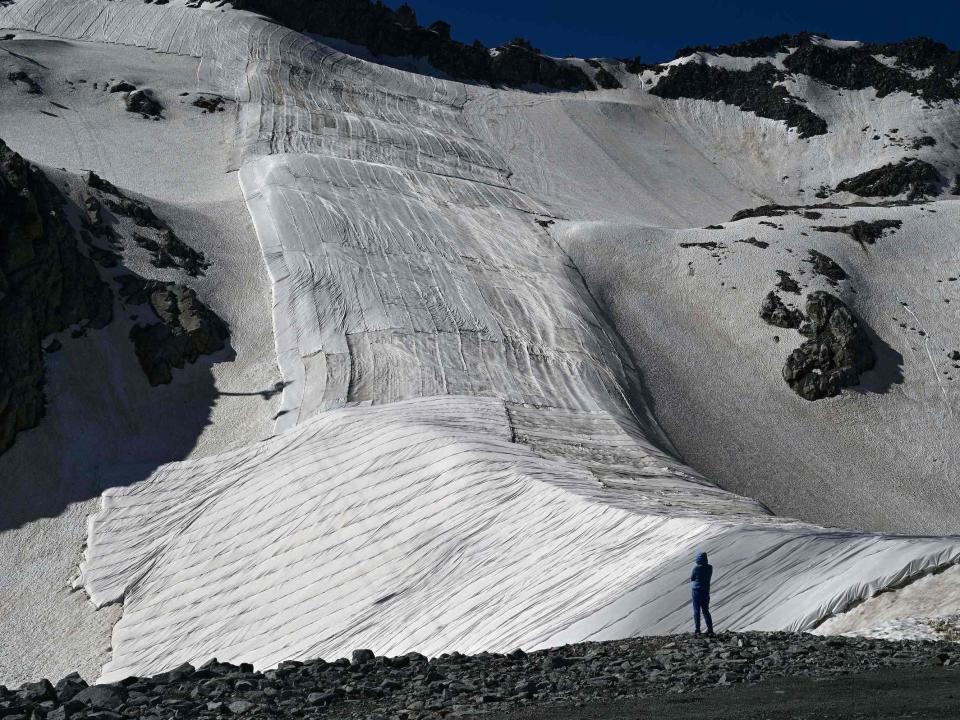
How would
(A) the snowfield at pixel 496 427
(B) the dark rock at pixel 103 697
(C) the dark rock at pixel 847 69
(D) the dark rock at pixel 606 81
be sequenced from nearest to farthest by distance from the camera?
(B) the dark rock at pixel 103 697 < (A) the snowfield at pixel 496 427 < (C) the dark rock at pixel 847 69 < (D) the dark rock at pixel 606 81

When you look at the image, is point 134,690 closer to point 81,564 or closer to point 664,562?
point 664,562

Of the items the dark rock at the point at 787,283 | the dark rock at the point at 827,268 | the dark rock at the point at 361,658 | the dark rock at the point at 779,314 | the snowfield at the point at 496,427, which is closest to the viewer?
the dark rock at the point at 361,658

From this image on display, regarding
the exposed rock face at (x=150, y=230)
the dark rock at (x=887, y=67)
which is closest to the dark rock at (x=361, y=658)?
the exposed rock face at (x=150, y=230)

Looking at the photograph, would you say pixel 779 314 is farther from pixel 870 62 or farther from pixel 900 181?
pixel 870 62

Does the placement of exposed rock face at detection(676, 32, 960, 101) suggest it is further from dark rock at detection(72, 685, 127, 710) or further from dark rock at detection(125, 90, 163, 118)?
dark rock at detection(72, 685, 127, 710)

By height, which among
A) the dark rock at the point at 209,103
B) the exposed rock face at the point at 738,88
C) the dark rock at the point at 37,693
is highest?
the exposed rock face at the point at 738,88

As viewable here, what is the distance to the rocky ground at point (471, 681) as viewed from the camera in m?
9.53

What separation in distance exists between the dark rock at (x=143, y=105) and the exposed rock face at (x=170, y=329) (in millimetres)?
26573

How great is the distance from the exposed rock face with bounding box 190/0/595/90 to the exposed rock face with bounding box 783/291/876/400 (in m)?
49.9

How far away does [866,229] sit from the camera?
45.6m

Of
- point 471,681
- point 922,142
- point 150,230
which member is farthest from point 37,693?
point 922,142

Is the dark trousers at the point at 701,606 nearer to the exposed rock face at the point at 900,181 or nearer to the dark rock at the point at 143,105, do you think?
the dark rock at the point at 143,105

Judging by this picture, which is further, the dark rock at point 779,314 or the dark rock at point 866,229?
the dark rock at point 866,229

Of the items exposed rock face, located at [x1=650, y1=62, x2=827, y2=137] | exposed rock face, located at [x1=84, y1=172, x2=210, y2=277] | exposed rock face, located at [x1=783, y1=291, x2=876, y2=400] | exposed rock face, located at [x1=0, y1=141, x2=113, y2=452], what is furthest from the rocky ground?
exposed rock face, located at [x1=650, y1=62, x2=827, y2=137]
